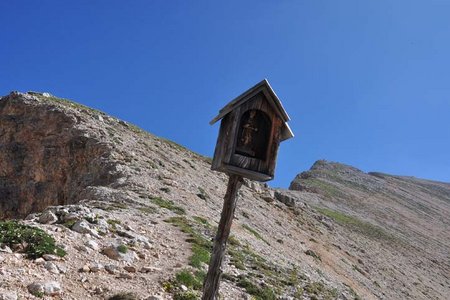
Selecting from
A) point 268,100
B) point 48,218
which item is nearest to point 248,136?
point 268,100

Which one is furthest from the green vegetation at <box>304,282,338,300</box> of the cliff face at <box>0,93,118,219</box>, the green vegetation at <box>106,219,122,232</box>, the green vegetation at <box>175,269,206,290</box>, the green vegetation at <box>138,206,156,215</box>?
the cliff face at <box>0,93,118,219</box>

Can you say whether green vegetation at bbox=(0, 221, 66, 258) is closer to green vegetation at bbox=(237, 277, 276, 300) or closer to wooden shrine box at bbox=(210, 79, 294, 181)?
wooden shrine box at bbox=(210, 79, 294, 181)

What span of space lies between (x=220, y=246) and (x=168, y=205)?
1554 cm

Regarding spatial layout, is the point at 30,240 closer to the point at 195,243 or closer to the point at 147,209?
the point at 195,243

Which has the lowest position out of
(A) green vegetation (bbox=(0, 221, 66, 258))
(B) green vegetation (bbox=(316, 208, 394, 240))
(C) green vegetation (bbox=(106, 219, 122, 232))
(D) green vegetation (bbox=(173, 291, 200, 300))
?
(D) green vegetation (bbox=(173, 291, 200, 300))

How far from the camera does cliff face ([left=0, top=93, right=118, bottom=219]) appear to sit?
106 feet

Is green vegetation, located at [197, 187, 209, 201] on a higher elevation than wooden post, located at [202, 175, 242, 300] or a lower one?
higher

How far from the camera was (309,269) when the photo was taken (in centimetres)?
2639

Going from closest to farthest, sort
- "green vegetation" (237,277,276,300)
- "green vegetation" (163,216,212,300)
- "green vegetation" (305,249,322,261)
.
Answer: "green vegetation" (163,216,212,300) → "green vegetation" (237,277,276,300) → "green vegetation" (305,249,322,261)

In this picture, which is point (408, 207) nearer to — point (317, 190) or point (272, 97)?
point (317, 190)

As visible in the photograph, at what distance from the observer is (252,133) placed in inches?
369

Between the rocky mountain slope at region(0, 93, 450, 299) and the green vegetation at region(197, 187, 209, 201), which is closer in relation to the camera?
the rocky mountain slope at region(0, 93, 450, 299)

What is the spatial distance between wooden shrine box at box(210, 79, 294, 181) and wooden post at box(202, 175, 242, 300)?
412mm

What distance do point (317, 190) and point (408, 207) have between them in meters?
31.6
